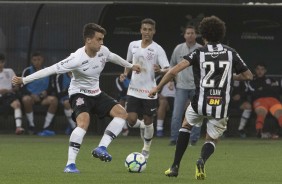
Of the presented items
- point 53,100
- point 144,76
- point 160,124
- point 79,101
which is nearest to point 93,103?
point 79,101

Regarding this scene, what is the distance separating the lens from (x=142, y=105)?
15.5m

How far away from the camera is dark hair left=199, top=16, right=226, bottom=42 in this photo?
1130cm

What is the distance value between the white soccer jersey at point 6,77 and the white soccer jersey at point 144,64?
687cm

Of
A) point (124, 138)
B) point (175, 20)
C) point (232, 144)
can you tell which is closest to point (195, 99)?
point (232, 144)

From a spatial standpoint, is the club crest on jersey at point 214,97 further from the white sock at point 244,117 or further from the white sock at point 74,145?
the white sock at point 244,117

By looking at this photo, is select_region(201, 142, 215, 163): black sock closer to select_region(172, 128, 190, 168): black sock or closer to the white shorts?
the white shorts

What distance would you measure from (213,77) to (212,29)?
1.88 feet

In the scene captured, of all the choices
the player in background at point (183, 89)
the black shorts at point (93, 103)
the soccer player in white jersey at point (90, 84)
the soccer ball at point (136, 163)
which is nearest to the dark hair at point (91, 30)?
the soccer player in white jersey at point (90, 84)

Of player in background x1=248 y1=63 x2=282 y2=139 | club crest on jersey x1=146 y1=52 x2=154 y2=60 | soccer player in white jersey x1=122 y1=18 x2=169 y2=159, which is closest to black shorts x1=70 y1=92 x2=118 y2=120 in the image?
soccer player in white jersey x1=122 y1=18 x2=169 y2=159

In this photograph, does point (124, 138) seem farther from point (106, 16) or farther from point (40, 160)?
point (40, 160)

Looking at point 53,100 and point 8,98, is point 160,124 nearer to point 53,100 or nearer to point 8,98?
point 53,100

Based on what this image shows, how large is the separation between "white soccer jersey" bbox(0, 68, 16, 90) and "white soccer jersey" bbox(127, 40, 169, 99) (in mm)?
6867

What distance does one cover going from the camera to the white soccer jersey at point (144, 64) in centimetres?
1549

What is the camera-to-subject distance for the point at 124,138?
2136 centimetres
